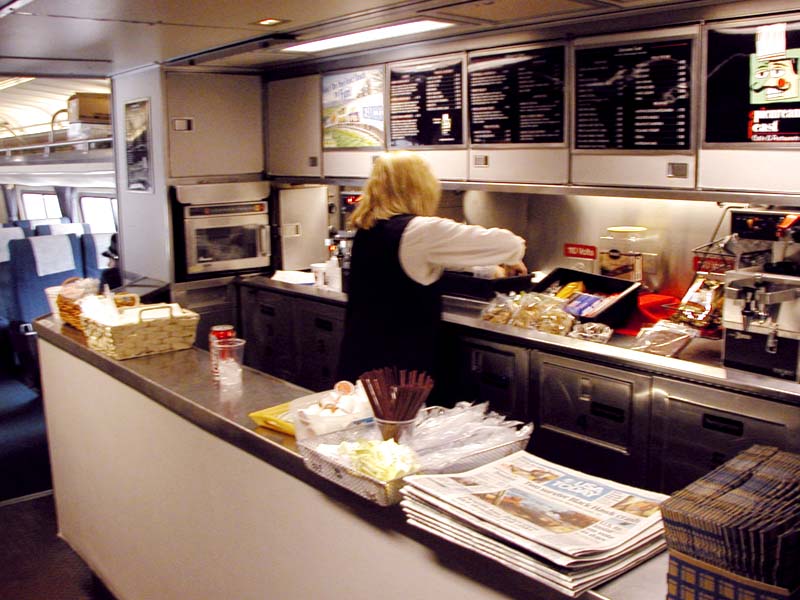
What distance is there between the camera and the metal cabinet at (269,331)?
5254 millimetres

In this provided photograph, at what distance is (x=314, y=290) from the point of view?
5.06 meters

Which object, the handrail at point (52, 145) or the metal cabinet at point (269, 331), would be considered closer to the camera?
the metal cabinet at point (269, 331)

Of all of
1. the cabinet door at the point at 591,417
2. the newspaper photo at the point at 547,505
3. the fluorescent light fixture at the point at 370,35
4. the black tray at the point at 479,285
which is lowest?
the cabinet door at the point at 591,417

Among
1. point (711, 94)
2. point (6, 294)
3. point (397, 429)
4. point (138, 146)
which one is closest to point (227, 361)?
point (397, 429)

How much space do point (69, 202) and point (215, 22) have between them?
8918 millimetres

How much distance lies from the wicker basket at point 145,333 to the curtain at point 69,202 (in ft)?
29.4

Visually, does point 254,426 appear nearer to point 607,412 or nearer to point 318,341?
point 607,412

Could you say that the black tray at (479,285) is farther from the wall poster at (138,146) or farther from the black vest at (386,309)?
the wall poster at (138,146)

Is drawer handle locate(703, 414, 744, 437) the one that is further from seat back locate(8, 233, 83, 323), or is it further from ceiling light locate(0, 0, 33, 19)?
seat back locate(8, 233, 83, 323)

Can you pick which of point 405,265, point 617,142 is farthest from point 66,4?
point 617,142

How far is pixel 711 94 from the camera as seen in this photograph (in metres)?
3.34

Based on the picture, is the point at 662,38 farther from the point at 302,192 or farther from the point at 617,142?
the point at 302,192

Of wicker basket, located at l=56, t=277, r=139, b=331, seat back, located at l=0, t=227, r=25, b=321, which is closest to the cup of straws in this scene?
wicker basket, located at l=56, t=277, r=139, b=331

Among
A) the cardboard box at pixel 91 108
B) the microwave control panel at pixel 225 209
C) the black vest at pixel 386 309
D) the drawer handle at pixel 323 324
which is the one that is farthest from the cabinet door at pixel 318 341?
the cardboard box at pixel 91 108
